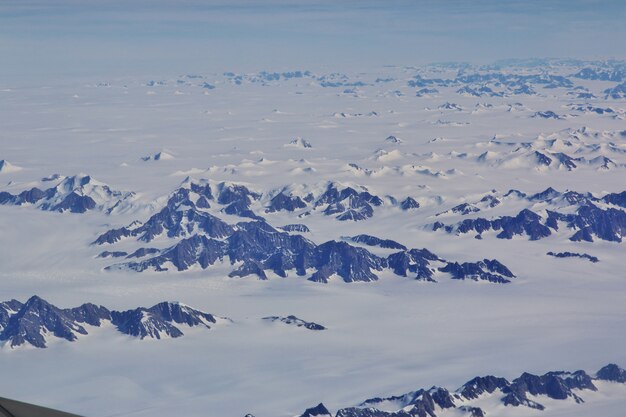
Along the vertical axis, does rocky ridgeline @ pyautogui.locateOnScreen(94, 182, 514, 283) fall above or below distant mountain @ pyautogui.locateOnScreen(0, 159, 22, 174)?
below

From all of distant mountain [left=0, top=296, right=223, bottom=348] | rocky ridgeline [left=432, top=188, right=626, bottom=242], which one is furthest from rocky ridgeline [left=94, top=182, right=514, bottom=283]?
distant mountain [left=0, top=296, right=223, bottom=348]

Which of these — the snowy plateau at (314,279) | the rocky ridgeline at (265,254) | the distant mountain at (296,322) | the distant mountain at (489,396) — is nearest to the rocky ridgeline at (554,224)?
the snowy plateau at (314,279)

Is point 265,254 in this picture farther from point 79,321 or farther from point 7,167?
point 7,167

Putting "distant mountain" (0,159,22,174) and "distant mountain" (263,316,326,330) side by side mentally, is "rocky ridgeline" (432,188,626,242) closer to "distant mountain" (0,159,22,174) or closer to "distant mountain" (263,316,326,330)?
"distant mountain" (263,316,326,330)

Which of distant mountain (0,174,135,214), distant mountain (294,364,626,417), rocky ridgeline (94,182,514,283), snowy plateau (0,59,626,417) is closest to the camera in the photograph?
distant mountain (294,364,626,417)

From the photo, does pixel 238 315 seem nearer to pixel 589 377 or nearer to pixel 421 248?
pixel 589 377

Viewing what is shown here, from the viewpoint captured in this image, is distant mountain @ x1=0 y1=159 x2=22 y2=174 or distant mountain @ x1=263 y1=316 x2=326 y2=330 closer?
distant mountain @ x1=263 y1=316 x2=326 y2=330

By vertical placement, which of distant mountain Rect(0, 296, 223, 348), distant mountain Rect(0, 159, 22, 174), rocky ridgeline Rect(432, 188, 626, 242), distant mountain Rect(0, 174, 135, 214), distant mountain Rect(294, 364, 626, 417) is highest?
distant mountain Rect(0, 159, 22, 174)

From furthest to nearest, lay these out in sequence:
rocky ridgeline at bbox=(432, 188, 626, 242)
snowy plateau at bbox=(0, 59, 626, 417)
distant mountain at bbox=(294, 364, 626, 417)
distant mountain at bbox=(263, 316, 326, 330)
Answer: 1. rocky ridgeline at bbox=(432, 188, 626, 242)
2. distant mountain at bbox=(263, 316, 326, 330)
3. snowy plateau at bbox=(0, 59, 626, 417)
4. distant mountain at bbox=(294, 364, 626, 417)

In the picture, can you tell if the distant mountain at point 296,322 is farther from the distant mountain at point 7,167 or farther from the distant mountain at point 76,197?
the distant mountain at point 7,167
